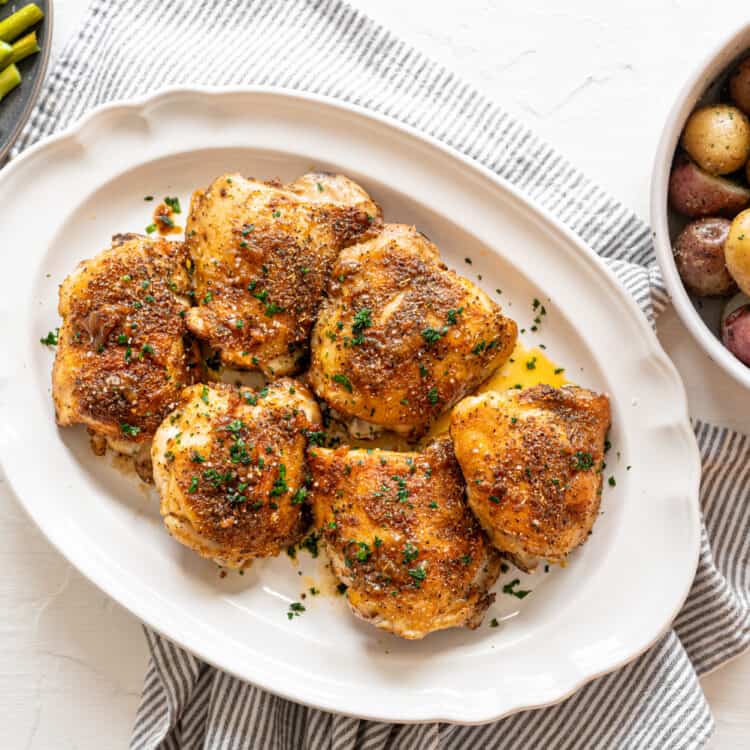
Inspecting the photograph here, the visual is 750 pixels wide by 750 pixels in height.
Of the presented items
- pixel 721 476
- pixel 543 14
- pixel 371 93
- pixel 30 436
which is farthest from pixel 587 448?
pixel 30 436

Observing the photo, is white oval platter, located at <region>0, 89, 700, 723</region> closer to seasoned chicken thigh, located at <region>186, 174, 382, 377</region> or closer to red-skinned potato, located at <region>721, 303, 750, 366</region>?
red-skinned potato, located at <region>721, 303, 750, 366</region>

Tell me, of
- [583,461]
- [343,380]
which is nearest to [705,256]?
[583,461]

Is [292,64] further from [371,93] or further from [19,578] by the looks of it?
[19,578]

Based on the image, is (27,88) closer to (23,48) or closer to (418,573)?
(23,48)

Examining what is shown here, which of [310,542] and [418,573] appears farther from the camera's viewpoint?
[310,542]

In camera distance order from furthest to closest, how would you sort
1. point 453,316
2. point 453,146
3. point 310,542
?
1. point 453,146
2. point 310,542
3. point 453,316

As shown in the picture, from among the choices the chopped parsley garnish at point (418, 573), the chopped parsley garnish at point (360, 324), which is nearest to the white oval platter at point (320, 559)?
the chopped parsley garnish at point (418, 573)
